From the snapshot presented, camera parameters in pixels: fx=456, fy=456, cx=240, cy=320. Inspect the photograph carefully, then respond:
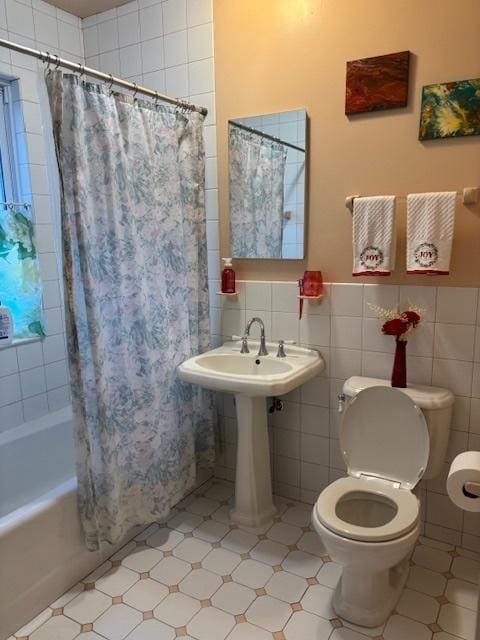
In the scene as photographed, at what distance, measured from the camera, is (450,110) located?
5.88 feet

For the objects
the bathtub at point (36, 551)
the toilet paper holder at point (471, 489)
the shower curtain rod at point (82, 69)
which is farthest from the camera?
the bathtub at point (36, 551)

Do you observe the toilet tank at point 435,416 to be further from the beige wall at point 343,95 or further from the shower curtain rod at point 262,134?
the shower curtain rod at point 262,134

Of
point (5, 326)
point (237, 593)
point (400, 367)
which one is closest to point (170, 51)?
point (5, 326)

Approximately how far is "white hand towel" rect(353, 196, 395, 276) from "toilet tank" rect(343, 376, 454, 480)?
0.51 m

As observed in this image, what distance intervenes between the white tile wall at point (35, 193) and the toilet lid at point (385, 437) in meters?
1.69

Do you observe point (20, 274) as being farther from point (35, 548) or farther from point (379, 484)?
point (379, 484)

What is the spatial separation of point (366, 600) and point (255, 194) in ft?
5.99

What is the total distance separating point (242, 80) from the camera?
87.3 inches

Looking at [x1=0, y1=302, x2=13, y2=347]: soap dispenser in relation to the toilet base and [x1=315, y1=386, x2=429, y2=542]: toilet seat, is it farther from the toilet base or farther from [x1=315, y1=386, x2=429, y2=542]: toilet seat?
the toilet base

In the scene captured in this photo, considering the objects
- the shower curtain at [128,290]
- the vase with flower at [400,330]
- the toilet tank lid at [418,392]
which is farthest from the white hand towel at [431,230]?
the shower curtain at [128,290]

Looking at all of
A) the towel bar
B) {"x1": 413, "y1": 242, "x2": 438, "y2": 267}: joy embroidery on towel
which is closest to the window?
{"x1": 413, "y1": 242, "x2": 438, "y2": 267}: joy embroidery on towel

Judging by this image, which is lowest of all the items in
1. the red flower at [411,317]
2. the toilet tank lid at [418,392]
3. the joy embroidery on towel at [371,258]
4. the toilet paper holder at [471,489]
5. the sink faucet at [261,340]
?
the toilet tank lid at [418,392]

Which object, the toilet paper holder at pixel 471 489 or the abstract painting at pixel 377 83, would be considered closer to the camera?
the toilet paper holder at pixel 471 489

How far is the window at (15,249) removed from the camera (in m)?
2.40
